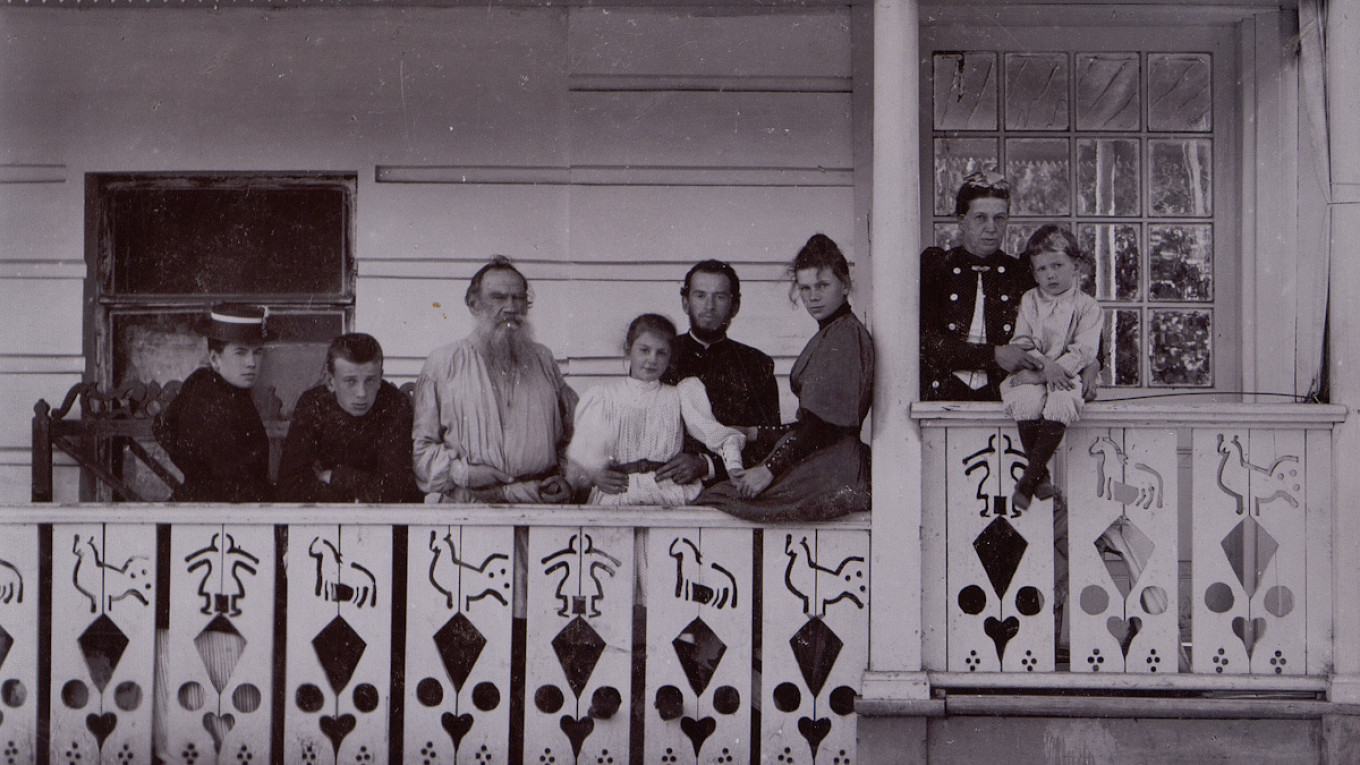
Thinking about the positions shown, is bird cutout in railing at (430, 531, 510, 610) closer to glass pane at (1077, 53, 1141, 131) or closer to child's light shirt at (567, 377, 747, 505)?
child's light shirt at (567, 377, 747, 505)

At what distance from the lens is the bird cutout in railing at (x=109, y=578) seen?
4230mm

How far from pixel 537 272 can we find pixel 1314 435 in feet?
11.2

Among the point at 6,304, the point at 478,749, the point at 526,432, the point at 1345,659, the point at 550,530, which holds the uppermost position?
the point at 6,304

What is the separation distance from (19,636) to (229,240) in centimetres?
224

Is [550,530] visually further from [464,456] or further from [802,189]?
[802,189]

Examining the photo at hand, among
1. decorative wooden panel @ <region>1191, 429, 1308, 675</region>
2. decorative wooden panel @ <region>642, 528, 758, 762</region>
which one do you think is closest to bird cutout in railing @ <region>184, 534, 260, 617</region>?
decorative wooden panel @ <region>642, 528, 758, 762</region>

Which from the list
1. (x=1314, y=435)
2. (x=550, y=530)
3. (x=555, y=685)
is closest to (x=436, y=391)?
(x=550, y=530)

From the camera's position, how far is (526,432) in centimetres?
449

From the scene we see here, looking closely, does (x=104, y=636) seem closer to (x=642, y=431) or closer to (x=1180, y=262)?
(x=642, y=431)

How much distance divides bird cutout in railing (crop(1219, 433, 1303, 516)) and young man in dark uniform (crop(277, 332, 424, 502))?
9.73 feet

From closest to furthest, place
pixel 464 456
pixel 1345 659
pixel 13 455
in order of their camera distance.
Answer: pixel 1345 659 < pixel 464 456 < pixel 13 455

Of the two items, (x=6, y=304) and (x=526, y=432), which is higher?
(x=6, y=304)

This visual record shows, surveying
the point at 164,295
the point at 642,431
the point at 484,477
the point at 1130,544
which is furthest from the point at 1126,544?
the point at 164,295

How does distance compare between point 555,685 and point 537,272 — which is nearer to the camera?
point 555,685
